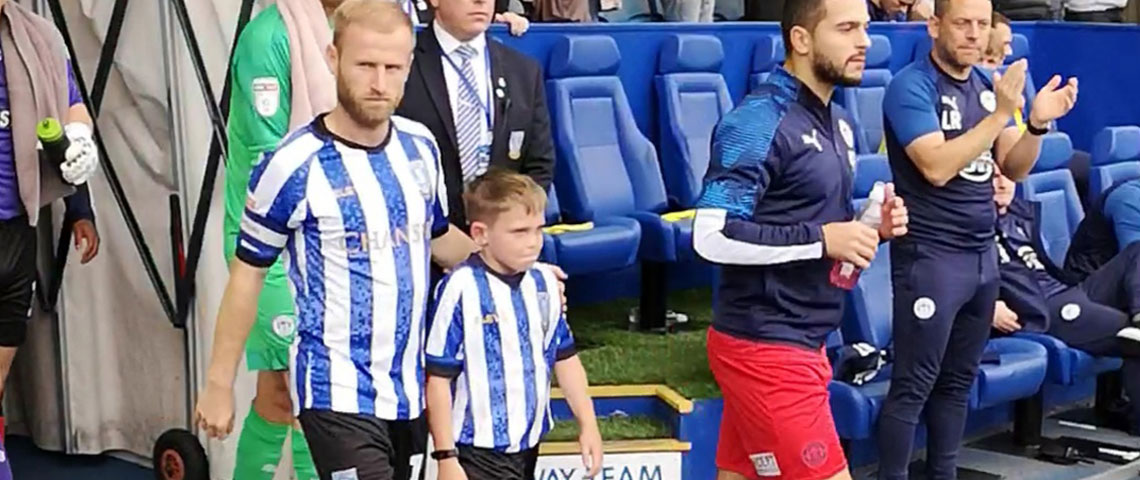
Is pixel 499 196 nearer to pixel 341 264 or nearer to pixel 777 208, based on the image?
pixel 341 264

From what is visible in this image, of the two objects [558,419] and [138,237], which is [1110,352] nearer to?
[558,419]

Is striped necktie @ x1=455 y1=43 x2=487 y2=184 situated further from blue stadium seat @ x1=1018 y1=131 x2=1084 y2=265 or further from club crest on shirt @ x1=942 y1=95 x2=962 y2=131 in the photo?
blue stadium seat @ x1=1018 y1=131 x2=1084 y2=265

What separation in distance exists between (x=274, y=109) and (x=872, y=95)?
3.75m

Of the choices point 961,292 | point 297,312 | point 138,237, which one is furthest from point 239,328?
point 961,292

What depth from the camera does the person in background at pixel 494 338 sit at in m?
2.84

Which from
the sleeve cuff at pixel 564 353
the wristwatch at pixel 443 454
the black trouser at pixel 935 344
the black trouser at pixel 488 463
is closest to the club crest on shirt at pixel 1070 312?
the black trouser at pixel 935 344

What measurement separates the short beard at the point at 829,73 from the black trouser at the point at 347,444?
1223mm

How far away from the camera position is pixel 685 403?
13.8 ft

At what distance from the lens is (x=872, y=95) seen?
6344mm

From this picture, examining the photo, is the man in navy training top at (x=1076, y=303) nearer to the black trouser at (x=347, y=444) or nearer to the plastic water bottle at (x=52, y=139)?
the black trouser at (x=347, y=444)

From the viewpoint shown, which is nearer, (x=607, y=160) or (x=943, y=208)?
(x=943, y=208)

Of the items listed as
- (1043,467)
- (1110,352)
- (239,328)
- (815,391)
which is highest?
(239,328)

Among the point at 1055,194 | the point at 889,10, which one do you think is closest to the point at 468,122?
the point at 1055,194

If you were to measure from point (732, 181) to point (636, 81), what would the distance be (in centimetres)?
280
